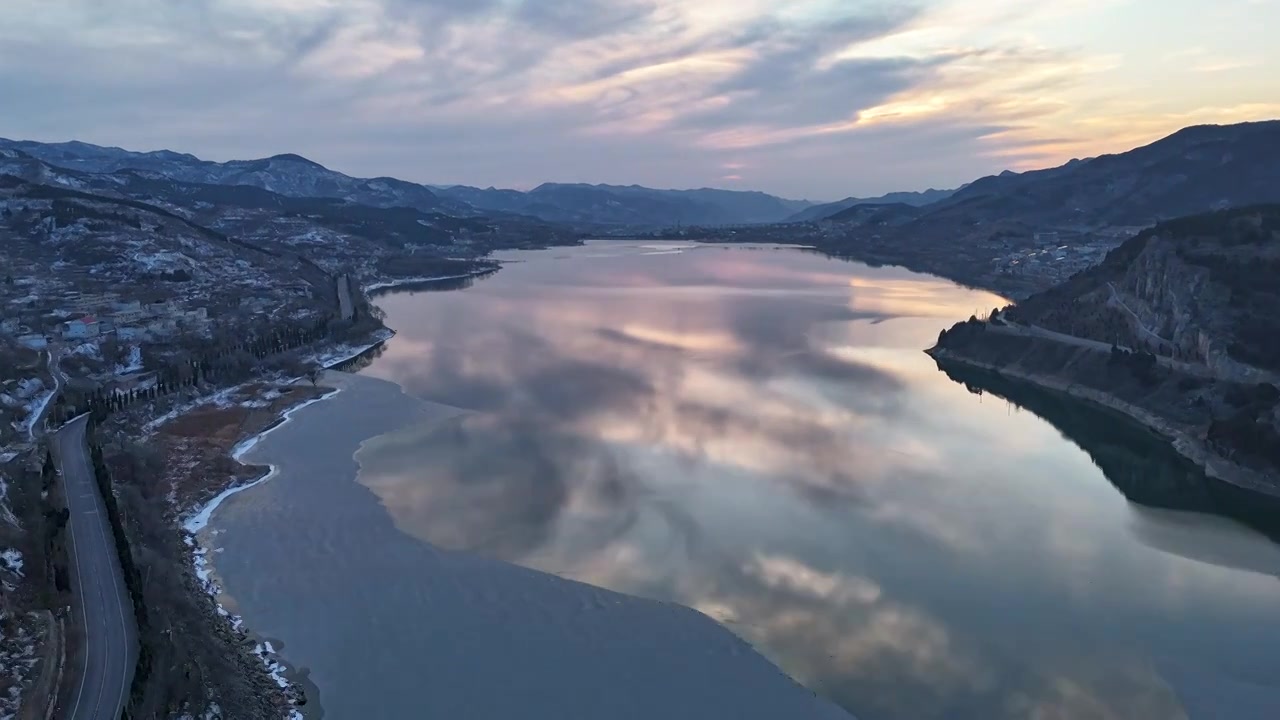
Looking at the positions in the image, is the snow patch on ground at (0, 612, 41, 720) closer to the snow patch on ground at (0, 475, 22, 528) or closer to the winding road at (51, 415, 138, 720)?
the winding road at (51, 415, 138, 720)

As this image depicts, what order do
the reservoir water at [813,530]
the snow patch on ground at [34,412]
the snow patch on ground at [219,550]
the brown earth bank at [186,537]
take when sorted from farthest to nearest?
the snow patch on ground at [34,412] → the reservoir water at [813,530] → the snow patch on ground at [219,550] → the brown earth bank at [186,537]

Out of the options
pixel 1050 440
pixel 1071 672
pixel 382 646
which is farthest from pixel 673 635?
pixel 1050 440

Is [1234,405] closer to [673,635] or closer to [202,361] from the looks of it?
[673,635]

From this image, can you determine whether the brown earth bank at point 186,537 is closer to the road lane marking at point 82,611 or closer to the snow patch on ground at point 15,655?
the road lane marking at point 82,611

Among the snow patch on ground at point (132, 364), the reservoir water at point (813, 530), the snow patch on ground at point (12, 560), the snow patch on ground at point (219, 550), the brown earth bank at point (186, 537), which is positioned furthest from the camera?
the snow patch on ground at point (132, 364)

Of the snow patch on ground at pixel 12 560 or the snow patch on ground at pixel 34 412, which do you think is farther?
the snow patch on ground at pixel 34 412

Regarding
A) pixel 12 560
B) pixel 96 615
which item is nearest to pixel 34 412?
pixel 12 560

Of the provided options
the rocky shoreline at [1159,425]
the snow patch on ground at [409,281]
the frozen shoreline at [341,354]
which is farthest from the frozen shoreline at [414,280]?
the rocky shoreline at [1159,425]
